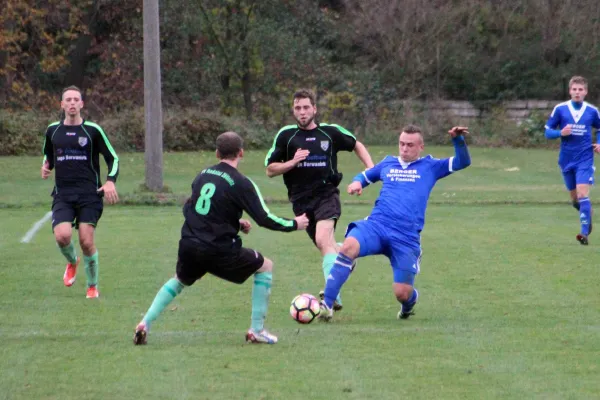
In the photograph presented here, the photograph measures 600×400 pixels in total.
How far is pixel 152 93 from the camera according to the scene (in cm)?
2130

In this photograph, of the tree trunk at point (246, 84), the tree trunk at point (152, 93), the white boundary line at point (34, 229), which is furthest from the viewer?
the tree trunk at point (246, 84)

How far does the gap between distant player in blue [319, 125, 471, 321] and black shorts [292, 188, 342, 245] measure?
92cm

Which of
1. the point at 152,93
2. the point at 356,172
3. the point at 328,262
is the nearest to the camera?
the point at 328,262

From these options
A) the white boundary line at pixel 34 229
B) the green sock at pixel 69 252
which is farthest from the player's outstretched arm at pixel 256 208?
the white boundary line at pixel 34 229

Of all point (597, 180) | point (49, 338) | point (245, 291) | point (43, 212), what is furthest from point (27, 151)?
point (49, 338)

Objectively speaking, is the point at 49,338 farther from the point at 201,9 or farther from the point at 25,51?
the point at 25,51

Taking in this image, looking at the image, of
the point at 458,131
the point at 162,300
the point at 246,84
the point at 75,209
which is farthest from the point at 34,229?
Answer: the point at 246,84

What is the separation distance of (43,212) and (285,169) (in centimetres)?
1048

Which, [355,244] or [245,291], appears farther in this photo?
[245,291]

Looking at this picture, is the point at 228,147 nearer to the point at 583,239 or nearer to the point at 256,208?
the point at 256,208

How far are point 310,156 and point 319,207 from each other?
455 mm

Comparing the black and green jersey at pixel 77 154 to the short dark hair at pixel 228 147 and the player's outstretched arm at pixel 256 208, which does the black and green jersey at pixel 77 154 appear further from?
the player's outstretched arm at pixel 256 208

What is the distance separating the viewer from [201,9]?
125 feet

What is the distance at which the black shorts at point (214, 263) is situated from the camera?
7695 mm
